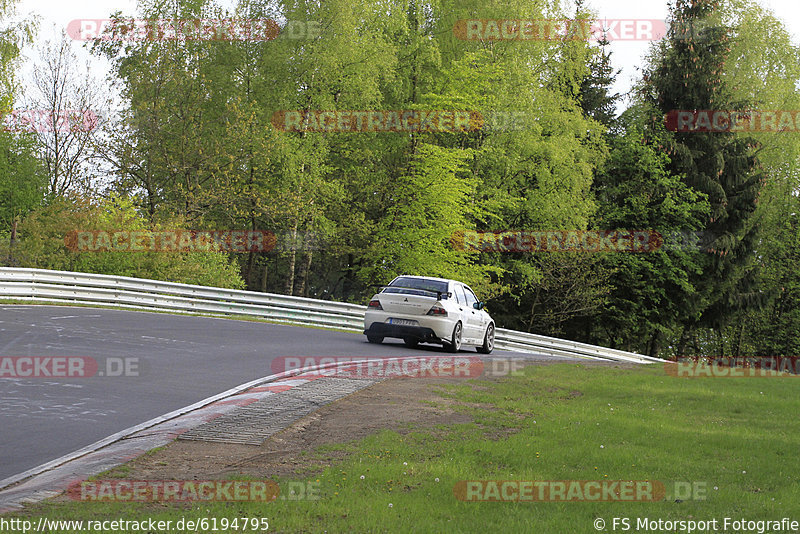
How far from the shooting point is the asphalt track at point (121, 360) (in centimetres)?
924

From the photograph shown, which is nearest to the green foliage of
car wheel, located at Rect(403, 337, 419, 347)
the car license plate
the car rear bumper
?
car wheel, located at Rect(403, 337, 419, 347)

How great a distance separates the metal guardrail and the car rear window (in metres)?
6.85

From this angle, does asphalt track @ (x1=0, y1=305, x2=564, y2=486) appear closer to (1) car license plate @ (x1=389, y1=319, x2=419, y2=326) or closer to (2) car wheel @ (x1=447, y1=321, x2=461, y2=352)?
(2) car wheel @ (x1=447, y1=321, x2=461, y2=352)

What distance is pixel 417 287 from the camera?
2052 centimetres

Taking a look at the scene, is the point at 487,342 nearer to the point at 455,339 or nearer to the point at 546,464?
the point at 455,339

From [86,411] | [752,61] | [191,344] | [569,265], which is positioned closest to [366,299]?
[569,265]

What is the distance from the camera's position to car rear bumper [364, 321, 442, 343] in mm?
19641

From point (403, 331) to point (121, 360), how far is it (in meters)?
6.99

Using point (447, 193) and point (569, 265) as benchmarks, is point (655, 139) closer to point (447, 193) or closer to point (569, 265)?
point (569, 265)

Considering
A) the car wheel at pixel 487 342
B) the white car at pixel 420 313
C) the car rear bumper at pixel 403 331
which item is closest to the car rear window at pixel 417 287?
the white car at pixel 420 313

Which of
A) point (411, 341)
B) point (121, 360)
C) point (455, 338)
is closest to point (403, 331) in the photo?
point (411, 341)

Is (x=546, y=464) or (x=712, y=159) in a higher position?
(x=712, y=159)

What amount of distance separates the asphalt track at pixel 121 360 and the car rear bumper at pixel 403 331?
395 mm

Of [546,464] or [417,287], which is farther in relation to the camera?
[417,287]
